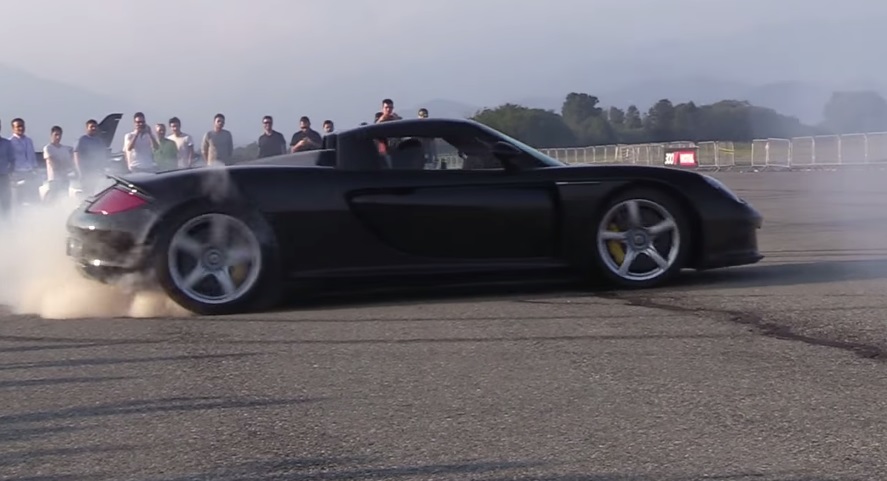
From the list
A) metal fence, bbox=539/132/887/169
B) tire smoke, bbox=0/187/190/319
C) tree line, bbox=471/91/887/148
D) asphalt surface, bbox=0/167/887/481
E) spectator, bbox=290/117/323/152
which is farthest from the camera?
tree line, bbox=471/91/887/148

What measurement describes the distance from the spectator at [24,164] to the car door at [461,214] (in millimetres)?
9166

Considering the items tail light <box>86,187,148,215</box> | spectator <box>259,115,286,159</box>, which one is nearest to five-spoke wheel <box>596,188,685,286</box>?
tail light <box>86,187,148,215</box>

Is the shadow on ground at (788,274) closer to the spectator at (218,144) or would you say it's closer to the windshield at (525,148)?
the windshield at (525,148)

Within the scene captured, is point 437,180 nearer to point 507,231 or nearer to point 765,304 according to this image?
point 507,231

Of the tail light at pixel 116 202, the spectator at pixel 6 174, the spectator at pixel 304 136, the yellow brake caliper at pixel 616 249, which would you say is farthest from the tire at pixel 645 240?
the spectator at pixel 6 174

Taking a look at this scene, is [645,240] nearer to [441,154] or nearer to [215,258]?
[441,154]

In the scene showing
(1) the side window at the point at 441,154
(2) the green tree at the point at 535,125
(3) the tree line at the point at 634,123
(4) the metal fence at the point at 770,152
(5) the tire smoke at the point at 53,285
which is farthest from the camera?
(2) the green tree at the point at 535,125

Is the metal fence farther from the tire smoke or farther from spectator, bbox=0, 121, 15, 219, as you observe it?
the tire smoke

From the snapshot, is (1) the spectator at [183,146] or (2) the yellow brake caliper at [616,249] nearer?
(2) the yellow brake caliper at [616,249]

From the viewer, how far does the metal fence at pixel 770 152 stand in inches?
1462

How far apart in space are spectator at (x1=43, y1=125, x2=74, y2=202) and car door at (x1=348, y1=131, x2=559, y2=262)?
9016 millimetres

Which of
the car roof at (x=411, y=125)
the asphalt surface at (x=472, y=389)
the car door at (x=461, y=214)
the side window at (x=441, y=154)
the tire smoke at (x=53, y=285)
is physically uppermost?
the car roof at (x=411, y=125)

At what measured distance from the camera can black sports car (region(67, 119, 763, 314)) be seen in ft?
25.1

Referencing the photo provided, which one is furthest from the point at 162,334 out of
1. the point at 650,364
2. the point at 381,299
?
the point at 650,364
